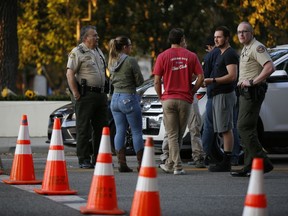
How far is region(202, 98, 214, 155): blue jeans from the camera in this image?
544 inches

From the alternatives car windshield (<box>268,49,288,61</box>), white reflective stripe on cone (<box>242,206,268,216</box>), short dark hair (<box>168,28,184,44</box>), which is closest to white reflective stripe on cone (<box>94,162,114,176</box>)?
white reflective stripe on cone (<box>242,206,268,216</box>)

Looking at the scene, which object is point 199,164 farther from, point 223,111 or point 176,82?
point 176,82

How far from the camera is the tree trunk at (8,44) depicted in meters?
26.0

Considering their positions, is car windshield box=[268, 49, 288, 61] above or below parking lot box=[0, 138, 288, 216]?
above

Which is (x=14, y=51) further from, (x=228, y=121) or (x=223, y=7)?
(x=228, y=121)

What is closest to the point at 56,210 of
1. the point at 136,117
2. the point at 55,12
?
the point at 136,117

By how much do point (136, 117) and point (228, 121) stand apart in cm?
119

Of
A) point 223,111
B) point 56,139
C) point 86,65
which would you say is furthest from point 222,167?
point 56,139

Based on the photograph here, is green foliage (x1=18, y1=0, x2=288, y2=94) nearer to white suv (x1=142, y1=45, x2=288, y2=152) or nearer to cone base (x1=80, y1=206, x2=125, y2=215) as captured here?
white suv (x1=142, y1=45, x2=288, y2=152)

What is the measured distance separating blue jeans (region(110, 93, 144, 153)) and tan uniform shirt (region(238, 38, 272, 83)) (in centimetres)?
161

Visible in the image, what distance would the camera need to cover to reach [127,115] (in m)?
13.4

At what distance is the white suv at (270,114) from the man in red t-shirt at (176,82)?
1768 millimetres

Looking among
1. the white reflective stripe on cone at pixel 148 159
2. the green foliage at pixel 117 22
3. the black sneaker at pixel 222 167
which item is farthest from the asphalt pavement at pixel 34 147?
the green foliage at pixel 117 22

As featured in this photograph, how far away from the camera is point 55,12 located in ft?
113
